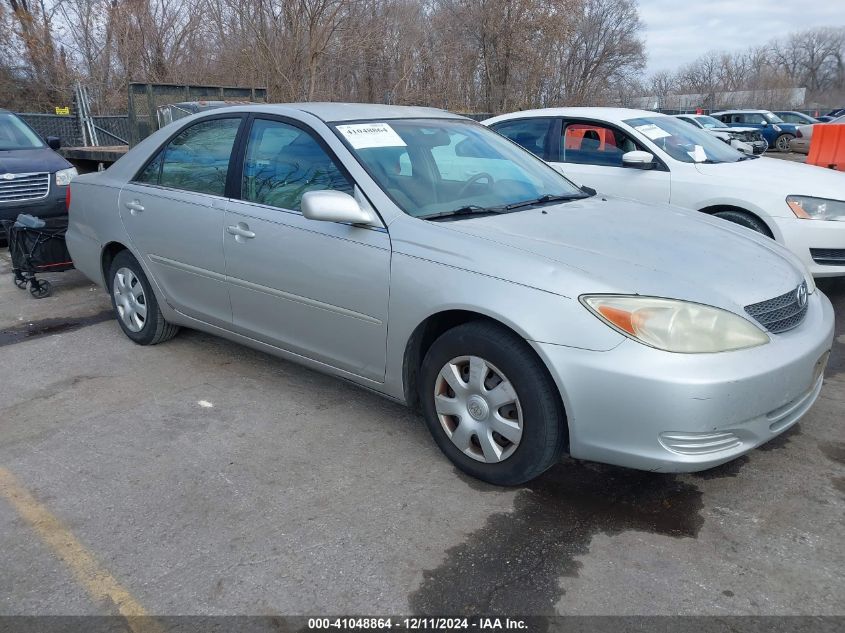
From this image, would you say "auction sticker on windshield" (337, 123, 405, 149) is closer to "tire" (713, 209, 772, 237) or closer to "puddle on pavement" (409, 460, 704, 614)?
"puddle on pavement" (409, 460, 704, 614)

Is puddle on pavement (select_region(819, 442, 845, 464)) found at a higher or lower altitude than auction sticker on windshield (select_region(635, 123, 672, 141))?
lower

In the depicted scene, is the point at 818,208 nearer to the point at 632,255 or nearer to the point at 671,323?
the point at 632,255

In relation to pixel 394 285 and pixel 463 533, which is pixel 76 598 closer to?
pixel 463 533

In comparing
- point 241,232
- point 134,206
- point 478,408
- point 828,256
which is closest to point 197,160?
point 134,206

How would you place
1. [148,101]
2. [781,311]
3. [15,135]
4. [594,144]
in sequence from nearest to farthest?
[781,311]
[594,144]
[15,135]
[148,101]

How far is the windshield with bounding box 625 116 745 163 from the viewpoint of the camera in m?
6.14

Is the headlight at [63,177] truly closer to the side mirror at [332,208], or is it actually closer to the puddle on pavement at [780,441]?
the side mirror at [332,208]

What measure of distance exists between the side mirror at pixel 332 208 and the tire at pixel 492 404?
0.69 m

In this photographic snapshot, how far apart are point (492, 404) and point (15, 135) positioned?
889 centimetres

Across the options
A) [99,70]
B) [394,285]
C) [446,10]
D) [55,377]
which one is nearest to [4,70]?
[99,70]

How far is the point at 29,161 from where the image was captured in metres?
8.45

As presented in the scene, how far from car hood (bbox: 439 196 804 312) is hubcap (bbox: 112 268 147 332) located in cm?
256

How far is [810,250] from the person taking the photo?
5.40 meters

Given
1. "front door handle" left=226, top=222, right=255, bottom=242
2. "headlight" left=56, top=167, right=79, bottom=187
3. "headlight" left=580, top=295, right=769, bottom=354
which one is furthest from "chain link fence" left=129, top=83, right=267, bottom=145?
"headlight" left=580, top=295, right=769, bottom=354
